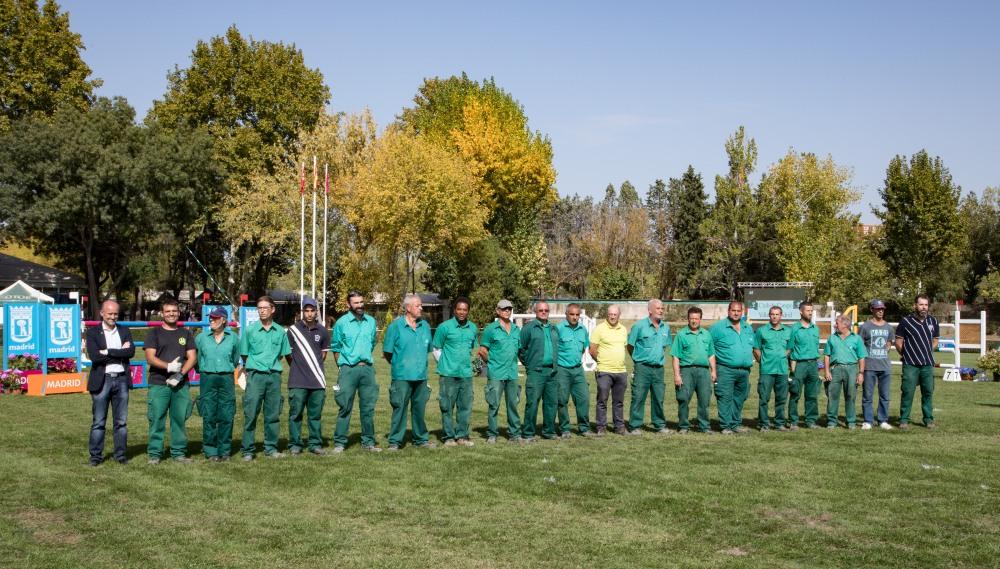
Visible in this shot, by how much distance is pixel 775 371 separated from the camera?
14.4m

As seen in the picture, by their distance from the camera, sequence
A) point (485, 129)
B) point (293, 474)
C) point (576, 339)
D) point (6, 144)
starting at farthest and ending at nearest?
point (485, 129), point (6, 144), point (576, 339), point (293, 474)

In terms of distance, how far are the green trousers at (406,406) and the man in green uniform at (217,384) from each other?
2108 millimetres

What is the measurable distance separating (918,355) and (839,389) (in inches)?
53.7

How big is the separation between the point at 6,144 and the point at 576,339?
127ft

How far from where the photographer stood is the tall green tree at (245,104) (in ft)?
169

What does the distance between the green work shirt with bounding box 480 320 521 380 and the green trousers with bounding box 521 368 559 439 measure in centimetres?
34

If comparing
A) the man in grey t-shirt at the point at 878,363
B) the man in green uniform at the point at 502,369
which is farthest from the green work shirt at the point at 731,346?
the man in green uniform at the point at 502,369

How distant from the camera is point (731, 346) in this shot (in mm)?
13914

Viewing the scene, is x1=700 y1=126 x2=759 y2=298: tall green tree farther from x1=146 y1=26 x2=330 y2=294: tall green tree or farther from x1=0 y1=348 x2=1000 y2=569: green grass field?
x1=0 y1=348 x2=1000 y2=569: green grass field

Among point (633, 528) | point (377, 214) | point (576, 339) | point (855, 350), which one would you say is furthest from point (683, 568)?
point (377, 214)

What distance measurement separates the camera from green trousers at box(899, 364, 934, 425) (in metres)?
14.5

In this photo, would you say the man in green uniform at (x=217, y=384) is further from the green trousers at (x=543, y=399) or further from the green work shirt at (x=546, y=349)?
the green work shirt at (x=546, y=349)

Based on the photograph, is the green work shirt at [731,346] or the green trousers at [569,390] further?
the green work shirt at [731,346]

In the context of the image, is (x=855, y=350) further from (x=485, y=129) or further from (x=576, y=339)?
(x=485, y=129)
